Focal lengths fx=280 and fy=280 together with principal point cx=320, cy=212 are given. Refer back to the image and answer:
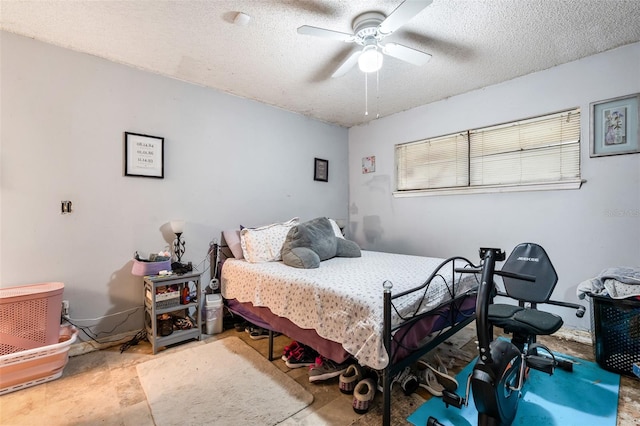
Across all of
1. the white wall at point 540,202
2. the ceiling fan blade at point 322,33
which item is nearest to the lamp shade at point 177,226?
the ceiling fan blade at point 322,33

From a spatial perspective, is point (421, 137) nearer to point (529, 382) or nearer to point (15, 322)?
point (529, 382)

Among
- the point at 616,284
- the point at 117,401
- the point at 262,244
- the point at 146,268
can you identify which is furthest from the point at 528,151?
the point at 117,401

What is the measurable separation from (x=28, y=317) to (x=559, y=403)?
11.5 feet

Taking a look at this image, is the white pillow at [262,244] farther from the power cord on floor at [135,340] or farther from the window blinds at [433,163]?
the window blinds at [433,163]

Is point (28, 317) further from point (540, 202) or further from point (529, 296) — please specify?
point (540, 202)

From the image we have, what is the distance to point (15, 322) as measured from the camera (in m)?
1.86

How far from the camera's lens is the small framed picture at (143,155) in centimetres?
264

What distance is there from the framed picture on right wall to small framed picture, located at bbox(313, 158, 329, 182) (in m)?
2.93

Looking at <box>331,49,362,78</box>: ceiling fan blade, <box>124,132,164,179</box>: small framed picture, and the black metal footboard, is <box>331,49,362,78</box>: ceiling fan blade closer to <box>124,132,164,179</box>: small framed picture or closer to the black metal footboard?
the black metal footboard

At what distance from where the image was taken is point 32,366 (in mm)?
1905

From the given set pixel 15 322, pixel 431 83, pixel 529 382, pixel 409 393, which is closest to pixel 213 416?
pixel 409 393

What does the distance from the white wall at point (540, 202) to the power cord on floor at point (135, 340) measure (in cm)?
303

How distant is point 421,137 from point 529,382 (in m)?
2.80

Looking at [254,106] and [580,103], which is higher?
[254,106]
